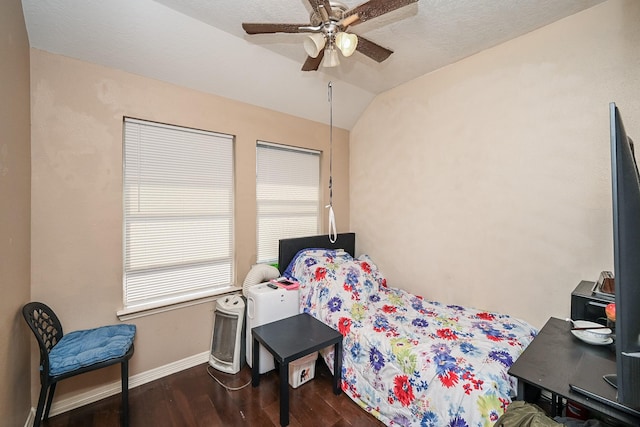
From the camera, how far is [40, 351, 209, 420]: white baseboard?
185 cm

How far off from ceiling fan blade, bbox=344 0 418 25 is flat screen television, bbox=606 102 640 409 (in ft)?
3.39

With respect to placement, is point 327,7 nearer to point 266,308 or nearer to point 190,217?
point 190,217

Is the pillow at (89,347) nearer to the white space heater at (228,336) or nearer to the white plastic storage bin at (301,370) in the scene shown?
the white space heater at (228,336)

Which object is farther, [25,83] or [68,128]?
[68,128]

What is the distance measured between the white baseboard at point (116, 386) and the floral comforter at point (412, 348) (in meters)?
1.11

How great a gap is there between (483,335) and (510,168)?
52.6 inches

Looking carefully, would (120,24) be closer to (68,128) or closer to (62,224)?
(68,128)

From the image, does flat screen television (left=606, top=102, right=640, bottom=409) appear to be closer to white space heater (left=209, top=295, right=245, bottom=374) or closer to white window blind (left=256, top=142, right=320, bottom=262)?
white space heater (left=209, top=295, right=245, bottom=374)

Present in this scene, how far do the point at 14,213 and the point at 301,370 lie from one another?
2.10m

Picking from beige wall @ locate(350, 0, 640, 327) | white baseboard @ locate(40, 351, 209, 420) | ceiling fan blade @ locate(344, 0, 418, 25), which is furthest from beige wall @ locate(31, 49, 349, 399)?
beige wall @ locate(350, 0, 640, 327)

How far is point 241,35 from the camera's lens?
2.12 m

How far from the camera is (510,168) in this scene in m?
2.19

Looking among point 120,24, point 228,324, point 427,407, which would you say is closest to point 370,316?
point 427,407

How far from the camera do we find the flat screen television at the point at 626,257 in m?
0.63
